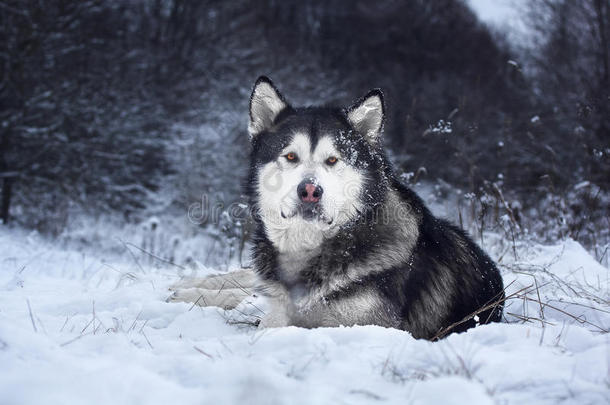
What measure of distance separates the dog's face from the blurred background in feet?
6.91

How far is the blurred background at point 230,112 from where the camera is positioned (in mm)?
6953

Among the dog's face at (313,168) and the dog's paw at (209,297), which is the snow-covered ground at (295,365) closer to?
the dog's paw at (209,297)

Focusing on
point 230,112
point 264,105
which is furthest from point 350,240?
point 230,112

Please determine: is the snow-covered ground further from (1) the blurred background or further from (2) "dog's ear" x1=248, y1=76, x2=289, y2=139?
(1) the blurred background

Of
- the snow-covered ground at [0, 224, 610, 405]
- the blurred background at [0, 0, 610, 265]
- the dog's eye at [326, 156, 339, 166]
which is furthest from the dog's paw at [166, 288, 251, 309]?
the blurred background at [0, 0, 610, 265]

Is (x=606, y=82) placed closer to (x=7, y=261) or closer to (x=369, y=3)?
(x=7, y=261)

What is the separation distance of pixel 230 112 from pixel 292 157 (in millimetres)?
12393

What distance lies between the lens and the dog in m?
2.82

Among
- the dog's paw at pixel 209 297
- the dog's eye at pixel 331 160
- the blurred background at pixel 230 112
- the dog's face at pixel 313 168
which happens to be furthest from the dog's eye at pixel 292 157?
the blurred background at pixel 230 112

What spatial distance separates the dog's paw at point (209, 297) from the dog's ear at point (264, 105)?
134 centimetres

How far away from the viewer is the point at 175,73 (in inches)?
592

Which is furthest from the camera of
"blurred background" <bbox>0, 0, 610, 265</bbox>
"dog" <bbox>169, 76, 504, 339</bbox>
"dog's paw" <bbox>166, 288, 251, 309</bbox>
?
"blurred background" <bbox>0, 0, 610, 265</bbox>

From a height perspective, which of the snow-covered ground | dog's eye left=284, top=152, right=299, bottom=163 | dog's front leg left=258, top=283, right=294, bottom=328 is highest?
dog's eye left=284, top=152, right=299, bottom=163

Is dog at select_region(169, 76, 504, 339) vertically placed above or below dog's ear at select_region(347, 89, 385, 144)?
below
